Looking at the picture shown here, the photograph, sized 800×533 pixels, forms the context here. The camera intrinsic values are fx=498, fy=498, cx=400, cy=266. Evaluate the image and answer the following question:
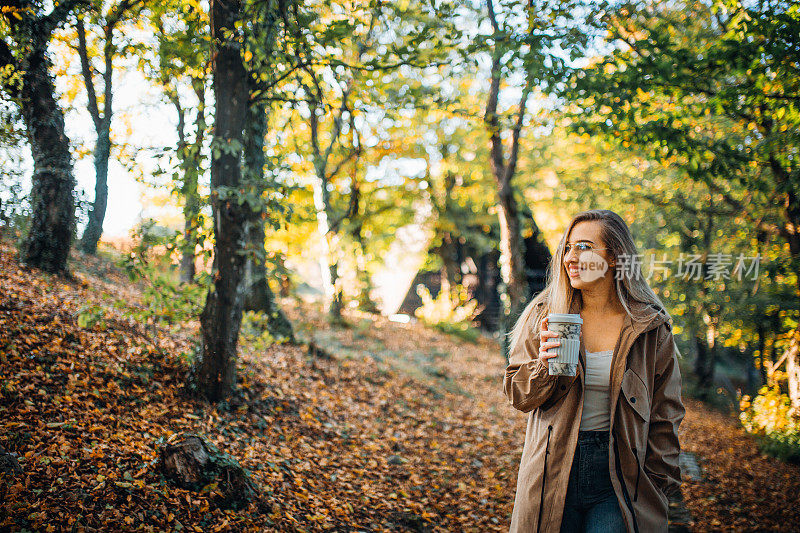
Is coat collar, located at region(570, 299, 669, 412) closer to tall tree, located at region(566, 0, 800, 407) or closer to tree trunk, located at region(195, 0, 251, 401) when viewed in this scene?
tree trunk, located at region(195, 0, 251, 401)

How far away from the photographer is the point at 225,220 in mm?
5207

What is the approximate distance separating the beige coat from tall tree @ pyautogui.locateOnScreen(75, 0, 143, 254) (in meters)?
6.07

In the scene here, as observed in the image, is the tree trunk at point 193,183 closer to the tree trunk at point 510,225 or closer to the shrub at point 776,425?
the tree trunk at point 510,225

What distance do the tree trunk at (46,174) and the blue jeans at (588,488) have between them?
23.6 ft

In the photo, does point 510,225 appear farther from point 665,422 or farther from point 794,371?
point 665,422

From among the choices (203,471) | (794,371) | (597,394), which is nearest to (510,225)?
Result: (794,371)

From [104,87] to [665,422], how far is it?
23.4 feet

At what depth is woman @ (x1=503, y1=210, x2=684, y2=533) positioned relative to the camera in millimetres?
2150

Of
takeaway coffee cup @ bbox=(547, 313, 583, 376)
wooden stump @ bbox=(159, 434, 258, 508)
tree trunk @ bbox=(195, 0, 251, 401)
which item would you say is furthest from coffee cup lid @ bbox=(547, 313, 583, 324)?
tree trunk @ bbox=(195, 0, 251, 401)

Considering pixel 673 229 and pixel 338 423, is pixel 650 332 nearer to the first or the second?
pixel 338 423

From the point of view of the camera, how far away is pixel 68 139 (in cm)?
660

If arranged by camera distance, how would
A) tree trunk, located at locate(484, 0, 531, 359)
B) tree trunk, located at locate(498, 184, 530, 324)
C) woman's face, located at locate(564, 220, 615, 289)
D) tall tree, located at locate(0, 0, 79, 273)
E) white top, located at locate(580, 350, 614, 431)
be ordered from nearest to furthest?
white top, located at locate(580, 350, 614, 431) < woman's face, located at locate(564, 220, 615, 289) < tall tree, located at locate(0, 0, 79, 273) < tree trunk, located at locate(484, 0, 531, 359) < tree trunk, located at locate(498, 184, 530, 324)

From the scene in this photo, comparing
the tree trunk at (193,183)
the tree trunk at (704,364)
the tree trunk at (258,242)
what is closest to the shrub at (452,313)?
the tree trunk at (704,364)

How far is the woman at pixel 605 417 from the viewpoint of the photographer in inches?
84.7
